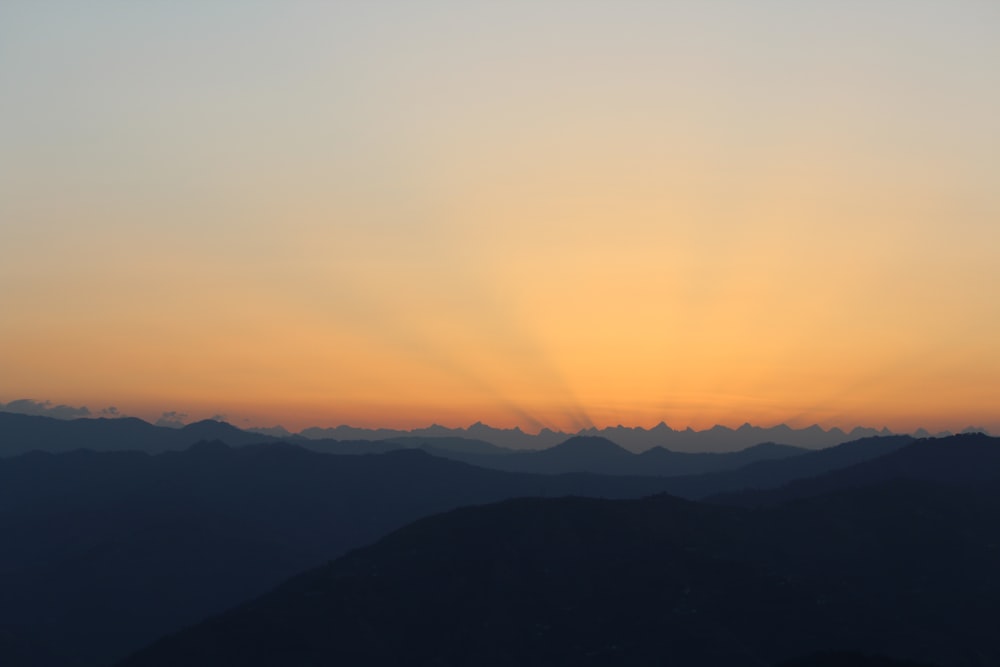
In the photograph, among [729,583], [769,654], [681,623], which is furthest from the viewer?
[729,583]

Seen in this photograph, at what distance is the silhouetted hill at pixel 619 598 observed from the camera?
496 feet

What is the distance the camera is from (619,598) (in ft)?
545

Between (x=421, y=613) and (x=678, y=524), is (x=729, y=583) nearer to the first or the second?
(x=678, y=524)

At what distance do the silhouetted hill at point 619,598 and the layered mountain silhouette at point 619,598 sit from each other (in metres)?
0.34

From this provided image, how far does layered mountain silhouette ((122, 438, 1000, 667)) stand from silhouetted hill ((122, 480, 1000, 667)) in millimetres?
344

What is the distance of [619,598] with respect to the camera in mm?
166000

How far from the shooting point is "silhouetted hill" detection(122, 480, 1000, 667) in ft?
496

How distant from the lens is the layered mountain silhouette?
15125 cm

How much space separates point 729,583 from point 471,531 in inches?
2089

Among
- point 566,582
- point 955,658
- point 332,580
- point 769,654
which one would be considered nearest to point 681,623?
point 769,654

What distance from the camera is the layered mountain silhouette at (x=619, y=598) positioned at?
496ft

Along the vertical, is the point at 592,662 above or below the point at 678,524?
below

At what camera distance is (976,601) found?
546 feet

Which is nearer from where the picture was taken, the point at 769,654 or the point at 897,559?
the point at 769,654
